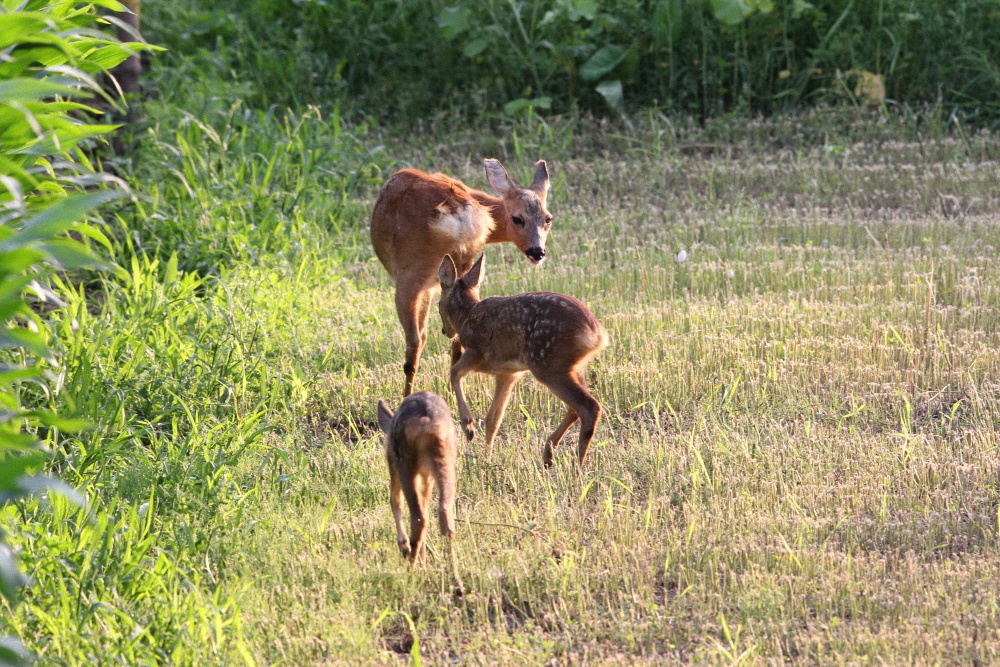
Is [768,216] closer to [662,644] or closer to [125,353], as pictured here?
[125,353]

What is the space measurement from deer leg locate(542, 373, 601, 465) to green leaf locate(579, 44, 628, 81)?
7400 millimetres

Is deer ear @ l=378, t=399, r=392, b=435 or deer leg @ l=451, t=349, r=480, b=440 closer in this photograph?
deer ear @ l=378, t=399, r=392, b=435

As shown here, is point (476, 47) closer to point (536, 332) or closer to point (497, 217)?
point (497, 217)

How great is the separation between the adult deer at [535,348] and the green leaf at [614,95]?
638 cm

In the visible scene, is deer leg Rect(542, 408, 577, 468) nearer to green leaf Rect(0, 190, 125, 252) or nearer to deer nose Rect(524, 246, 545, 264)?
deer nose Rect(524, 246, 545, 264)

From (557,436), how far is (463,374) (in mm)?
578

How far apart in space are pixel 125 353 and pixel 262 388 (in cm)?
75

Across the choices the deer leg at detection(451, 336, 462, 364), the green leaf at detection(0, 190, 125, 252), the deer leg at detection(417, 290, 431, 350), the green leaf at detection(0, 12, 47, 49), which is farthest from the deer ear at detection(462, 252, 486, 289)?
the green leaf at detection(0, 190, 125, 252)

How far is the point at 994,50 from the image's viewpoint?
12.0 meters

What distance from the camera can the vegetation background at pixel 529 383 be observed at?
14.1ft

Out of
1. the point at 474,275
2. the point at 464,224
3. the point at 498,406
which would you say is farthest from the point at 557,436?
the point at 464,224

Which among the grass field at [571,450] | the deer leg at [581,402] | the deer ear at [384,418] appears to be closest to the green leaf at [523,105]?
the grass field at [571,450]

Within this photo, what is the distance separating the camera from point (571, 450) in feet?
19.8

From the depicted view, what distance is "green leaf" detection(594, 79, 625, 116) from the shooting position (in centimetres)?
1216
